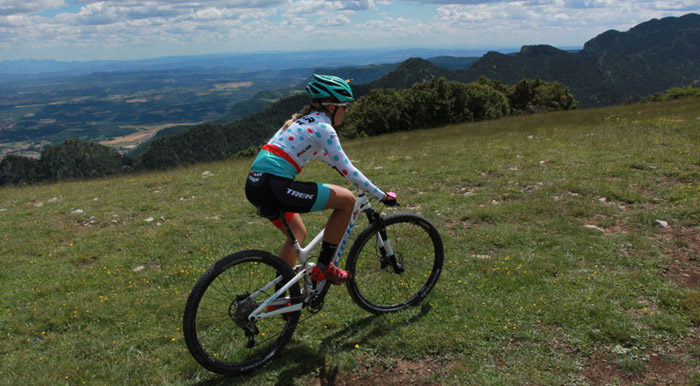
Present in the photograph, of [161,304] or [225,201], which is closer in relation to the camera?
[161,304]

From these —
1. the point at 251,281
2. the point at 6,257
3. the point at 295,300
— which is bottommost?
the point at 6,257

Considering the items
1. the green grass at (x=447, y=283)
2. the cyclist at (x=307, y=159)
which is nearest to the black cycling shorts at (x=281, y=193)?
the cyclist at (x=307, y=159)

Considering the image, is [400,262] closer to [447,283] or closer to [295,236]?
[447,283]

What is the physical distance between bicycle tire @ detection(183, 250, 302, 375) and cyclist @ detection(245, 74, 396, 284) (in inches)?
26.0

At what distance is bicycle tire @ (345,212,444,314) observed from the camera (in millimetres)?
5411

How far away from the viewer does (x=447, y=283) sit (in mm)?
6449

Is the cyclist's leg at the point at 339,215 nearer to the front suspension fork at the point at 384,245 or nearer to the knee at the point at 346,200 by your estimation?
the knee at the point at 346,200

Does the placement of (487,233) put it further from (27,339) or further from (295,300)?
(27,339)

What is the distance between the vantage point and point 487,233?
830 cm

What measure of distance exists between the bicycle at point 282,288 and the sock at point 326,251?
11 cm

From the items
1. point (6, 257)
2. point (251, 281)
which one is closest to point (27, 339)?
point (251, 281)

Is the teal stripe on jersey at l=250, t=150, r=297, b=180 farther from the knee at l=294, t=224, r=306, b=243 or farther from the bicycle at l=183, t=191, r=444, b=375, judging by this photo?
the knee at l=294, t=224, r=306, b=243

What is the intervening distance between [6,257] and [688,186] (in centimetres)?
1594

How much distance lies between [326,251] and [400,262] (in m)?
1.30
